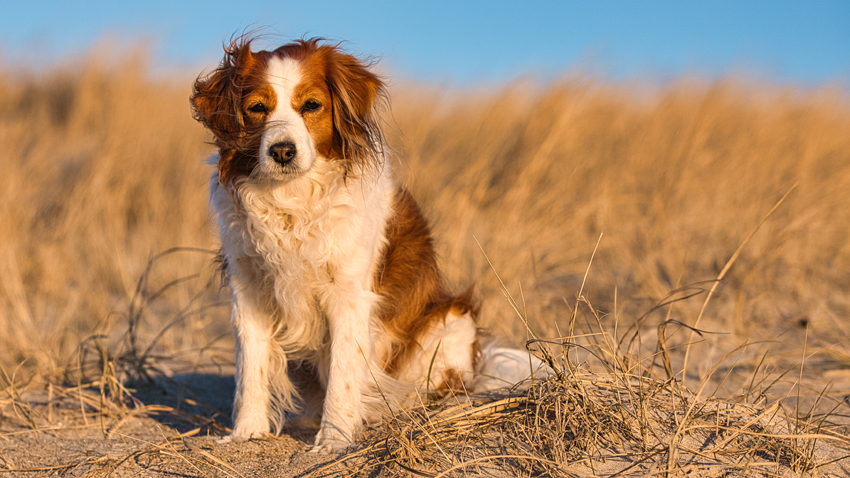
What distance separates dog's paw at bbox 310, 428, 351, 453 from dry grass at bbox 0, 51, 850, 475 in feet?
0.97

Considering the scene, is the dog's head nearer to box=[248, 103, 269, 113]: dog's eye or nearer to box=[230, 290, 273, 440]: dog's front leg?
box=[248, 103, 269, 113]: dog's eye

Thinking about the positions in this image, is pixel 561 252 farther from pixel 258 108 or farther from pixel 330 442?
pixel 258 108

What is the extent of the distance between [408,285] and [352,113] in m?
0.77

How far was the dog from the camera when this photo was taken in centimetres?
240

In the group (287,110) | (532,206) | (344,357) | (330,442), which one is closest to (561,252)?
(532,206)

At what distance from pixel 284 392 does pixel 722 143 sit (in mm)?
5585

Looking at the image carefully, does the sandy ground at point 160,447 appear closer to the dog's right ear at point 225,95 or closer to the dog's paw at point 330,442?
the dog's paw at point 330,442

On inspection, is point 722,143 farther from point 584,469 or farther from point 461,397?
point 584,469

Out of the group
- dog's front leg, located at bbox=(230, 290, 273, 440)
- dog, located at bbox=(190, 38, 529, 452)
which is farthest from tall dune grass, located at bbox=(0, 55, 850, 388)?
dog's front leg, located at bbox=(230, 290, 273, 440)

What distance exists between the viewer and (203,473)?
2.15 metres

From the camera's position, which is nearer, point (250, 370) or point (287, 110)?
point (287, 110)

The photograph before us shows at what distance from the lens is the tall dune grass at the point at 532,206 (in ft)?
14.5

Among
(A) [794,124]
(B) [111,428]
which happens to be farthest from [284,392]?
(A) [794,124]

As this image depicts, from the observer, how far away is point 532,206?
545 centimetres
